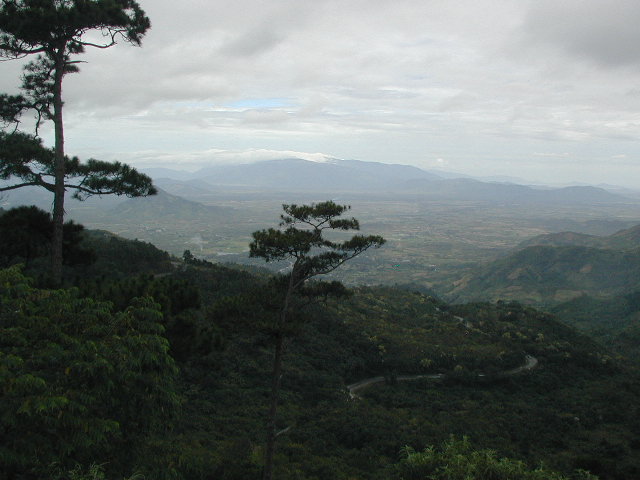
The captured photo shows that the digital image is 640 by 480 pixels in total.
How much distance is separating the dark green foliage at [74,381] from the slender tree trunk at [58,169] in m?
6.82

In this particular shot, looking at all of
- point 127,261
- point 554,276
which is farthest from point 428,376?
point 554,276

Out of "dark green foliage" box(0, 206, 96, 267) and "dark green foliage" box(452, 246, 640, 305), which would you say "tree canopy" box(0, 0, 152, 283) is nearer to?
"dark green foliage" box(0, 206, 96, 267)

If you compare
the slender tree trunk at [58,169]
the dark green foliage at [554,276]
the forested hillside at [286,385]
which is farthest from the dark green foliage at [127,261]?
the dark green foliage at [554,276]

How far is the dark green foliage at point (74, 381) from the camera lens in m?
5.11

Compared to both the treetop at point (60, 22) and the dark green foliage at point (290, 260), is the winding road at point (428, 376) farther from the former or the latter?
the treetop at point (60, 22)

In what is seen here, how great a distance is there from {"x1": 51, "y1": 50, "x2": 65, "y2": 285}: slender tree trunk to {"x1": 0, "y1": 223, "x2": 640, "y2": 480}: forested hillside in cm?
113

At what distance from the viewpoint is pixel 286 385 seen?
22.9m

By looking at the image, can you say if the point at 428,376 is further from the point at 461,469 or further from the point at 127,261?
the point at 127,261

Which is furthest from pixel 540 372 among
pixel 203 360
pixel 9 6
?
pixel 9 6

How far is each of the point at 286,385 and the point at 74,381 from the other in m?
18.3

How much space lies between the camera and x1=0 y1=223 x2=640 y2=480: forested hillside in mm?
5691

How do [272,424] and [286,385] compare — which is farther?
[286,385]

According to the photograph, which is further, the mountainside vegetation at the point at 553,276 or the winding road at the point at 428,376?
the mountainside vegetation at the point at 553,276

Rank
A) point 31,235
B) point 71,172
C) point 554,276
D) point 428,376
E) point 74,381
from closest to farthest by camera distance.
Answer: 1. point 74,381
2. point 71,172
3. point 31,235
4. point 428,376
5. point 554,276
